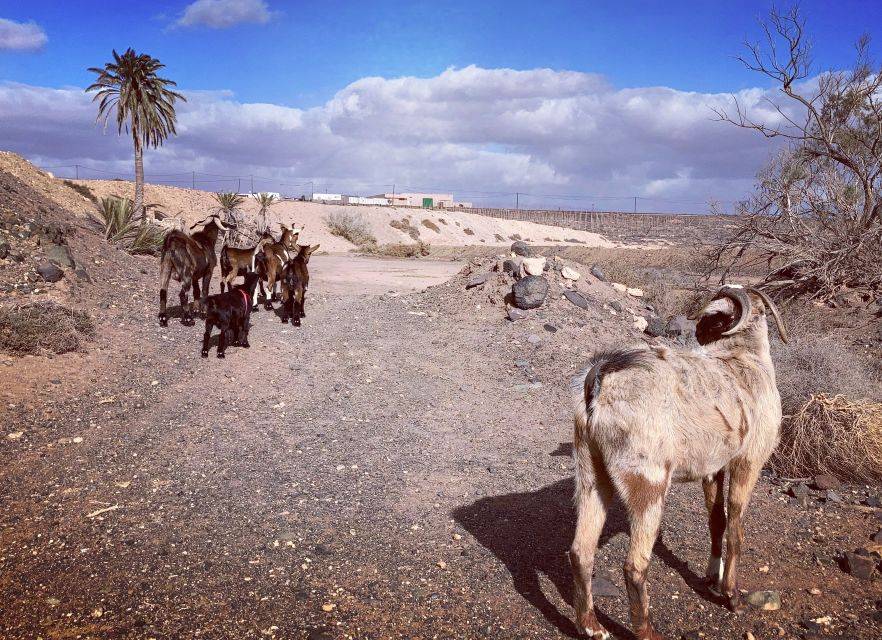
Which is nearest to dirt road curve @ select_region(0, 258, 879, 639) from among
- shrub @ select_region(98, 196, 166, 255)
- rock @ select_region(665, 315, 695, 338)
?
rock @ select_region(665, 315, 695, 338)

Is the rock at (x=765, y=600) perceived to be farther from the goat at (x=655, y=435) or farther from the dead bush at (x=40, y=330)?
the dead bush at (x=40, y=330)

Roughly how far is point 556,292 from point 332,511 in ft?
29.6

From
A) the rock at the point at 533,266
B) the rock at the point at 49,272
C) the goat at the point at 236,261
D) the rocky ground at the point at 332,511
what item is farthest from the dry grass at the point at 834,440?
the rock at the point at 49,272

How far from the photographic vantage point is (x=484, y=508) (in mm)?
5484

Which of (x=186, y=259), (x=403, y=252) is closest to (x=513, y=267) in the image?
(x=186, y=259)

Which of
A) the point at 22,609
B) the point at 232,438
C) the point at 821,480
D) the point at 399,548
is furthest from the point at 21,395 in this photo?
the point at 821,480

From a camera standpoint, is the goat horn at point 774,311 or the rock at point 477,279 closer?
the goat horn at point 774,311

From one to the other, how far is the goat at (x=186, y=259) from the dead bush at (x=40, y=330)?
6.20 ft

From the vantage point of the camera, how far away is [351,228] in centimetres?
4847

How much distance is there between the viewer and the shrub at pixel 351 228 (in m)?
46.2

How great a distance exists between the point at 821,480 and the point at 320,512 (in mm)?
4932

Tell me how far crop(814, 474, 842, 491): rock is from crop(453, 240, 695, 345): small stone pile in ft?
20.0

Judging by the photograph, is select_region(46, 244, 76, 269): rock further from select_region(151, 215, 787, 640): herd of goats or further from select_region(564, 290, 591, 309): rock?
select_region(151, 215, 787, 640): herd of goats

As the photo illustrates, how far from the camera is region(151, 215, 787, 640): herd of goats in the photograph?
3227mm
